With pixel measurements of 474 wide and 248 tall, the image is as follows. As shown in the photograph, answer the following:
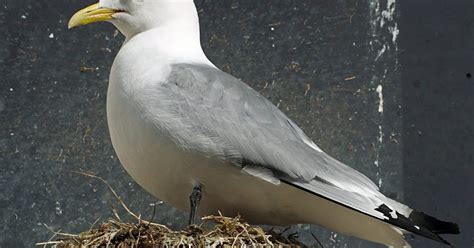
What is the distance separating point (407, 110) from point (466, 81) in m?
0.21

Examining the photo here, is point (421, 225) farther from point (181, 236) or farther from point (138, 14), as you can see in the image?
point (138, 14)

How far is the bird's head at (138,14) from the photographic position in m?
3.23

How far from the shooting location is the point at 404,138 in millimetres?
3766

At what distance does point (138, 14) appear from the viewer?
3.24 m

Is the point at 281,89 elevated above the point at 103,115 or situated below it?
above

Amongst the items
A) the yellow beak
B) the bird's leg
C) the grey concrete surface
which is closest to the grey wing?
the bird's leg

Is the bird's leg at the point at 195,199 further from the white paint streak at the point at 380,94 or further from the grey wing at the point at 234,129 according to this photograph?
the white paint streak at the point at 380,94

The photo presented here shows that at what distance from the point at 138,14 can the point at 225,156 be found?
0.53 m

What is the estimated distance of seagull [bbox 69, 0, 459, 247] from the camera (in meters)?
2.95

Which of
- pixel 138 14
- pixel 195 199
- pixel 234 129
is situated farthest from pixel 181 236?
pixel 138 14

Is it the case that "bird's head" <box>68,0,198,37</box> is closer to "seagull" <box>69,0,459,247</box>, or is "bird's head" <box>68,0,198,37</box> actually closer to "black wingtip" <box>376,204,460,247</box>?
"seagull" <box>69,0,459,247</box>

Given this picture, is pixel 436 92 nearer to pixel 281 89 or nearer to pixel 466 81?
pixel 466 81

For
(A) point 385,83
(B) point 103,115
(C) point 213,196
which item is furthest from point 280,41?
(C) point 213,196

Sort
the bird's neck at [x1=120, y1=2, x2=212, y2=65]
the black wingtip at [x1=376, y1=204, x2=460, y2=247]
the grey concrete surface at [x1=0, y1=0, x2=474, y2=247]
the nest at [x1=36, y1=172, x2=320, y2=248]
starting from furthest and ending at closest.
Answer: the grey concrete surface at [x1=0, y1=0, x2=474, y2=247] → the bird's neck at [x1=120, y1=2, x2=212, y2=65] → the black wingtip at [x1=376, y1=204, x2=460, y2=247] → the nest at [x1=36, y1=172, x2=320, y2=248]
